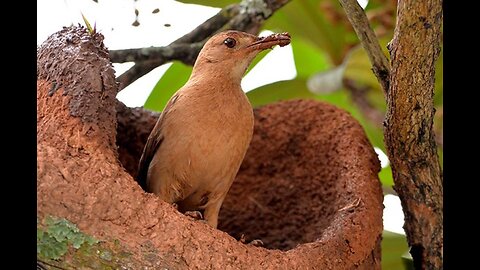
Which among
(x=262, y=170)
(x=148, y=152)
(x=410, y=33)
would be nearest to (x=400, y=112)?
(x=410, y=33)

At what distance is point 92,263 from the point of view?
233 cm

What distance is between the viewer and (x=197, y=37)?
3820 millimetres

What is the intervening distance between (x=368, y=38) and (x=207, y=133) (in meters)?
0.72

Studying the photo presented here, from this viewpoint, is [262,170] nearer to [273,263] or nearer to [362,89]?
[362,89]

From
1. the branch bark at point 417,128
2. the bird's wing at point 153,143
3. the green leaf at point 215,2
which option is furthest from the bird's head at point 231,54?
the branch bark at point 417,128

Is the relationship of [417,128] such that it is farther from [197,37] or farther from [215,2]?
[215,2]

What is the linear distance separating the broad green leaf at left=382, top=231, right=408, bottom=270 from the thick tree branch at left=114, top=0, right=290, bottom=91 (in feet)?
3.86

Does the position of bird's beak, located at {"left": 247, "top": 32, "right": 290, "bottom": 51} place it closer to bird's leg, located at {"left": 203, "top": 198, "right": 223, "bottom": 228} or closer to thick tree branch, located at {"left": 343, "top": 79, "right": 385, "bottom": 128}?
bird's leg, located at {"left": 203, "top": 198, "right": 223, "bottom": 228}

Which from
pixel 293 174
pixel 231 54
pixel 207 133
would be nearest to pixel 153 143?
pixel 207 133

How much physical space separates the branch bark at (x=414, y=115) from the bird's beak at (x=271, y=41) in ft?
1.27

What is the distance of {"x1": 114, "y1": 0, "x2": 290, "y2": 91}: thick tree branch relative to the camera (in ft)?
11.6

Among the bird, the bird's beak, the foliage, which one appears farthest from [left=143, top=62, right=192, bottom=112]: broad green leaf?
the foliage

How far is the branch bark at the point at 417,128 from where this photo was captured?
2.67 meters

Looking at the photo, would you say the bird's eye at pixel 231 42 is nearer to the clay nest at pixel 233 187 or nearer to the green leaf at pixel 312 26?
the clay nest at pixel 233 187
